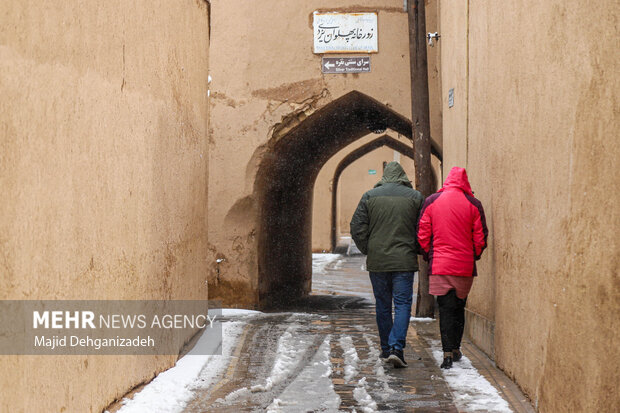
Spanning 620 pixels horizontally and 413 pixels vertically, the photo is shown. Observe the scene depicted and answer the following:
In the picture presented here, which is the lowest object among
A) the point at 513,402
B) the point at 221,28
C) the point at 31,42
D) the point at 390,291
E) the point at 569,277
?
the point at 513,402

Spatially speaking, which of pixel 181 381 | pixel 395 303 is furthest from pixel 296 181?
pixel 181 381

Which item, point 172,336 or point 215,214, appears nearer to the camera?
point 172,336

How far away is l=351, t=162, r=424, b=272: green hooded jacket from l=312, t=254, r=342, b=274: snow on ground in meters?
12.6

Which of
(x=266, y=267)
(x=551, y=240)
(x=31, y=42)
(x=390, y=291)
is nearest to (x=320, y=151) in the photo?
(x=266, y=267)

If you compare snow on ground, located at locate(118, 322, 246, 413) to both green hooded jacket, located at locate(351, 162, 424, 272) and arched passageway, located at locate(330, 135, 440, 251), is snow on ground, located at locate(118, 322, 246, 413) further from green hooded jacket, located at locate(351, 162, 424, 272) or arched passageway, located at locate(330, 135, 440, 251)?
arched passageway, located at locate(330, 135, 440, 251)

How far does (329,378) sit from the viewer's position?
523cm

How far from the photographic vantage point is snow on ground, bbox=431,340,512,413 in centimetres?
436

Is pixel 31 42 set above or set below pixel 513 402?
above

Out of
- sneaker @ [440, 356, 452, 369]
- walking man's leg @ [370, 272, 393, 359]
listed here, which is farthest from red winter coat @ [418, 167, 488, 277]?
sneaker @ [440, 356, 452, 369]

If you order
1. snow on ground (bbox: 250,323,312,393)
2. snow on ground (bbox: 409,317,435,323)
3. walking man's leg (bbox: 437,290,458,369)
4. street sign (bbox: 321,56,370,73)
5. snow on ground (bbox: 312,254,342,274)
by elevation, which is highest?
street sign (bbox: 321,56,370,73)

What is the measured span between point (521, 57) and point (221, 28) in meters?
6.02

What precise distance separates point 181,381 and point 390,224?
6.42ft

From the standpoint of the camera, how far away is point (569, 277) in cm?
370

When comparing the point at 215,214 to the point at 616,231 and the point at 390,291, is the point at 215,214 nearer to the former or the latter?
the point at 390,291
